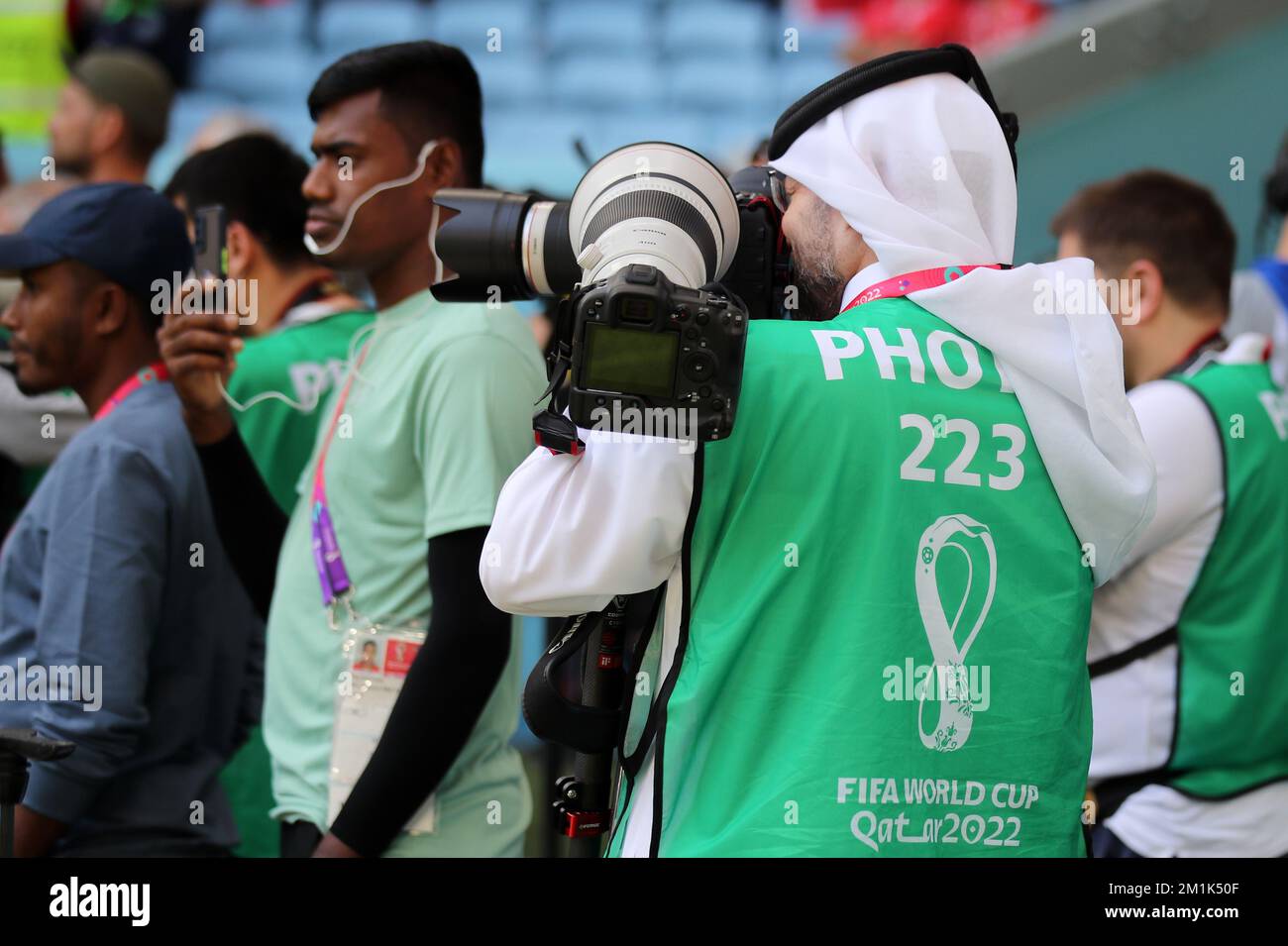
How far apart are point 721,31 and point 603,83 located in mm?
744

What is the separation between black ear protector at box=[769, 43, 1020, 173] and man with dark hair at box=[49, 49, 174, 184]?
9.58 ft

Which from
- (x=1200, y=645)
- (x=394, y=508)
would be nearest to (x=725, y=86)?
(x=1200, y=645)

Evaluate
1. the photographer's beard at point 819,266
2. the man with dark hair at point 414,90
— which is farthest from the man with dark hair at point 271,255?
the photographer's beard at point 819,266

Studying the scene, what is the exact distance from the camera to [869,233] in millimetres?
1648

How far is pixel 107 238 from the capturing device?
8.46 ft

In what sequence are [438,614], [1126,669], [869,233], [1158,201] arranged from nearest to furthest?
[869,233], [438,614], [1126,669], [1158,201]

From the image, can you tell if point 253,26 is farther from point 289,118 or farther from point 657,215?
point 657,215

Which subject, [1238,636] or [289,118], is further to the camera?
[289,118]

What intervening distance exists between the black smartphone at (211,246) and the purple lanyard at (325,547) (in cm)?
33

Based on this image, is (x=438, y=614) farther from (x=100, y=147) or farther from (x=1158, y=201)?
(x=100, y=147)

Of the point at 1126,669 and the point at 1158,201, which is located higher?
the point at 1158,201

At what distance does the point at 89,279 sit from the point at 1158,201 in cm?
192

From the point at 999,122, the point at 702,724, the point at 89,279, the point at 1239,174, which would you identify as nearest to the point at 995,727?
the point at 702,724

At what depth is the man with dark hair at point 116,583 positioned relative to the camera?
89.3 inches
